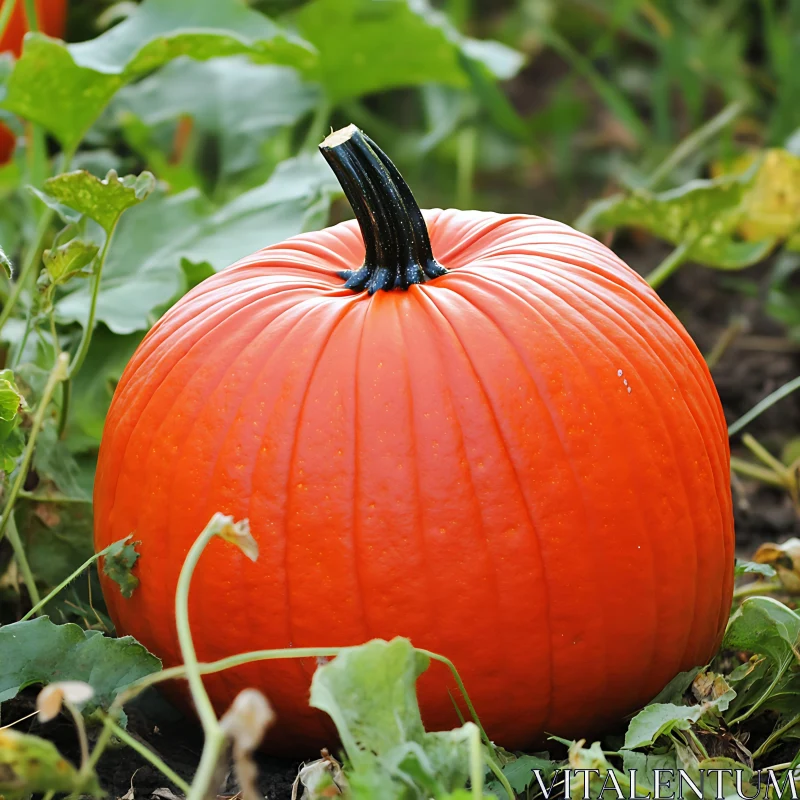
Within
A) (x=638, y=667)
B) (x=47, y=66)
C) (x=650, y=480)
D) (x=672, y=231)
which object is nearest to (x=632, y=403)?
(x=650, y=480)

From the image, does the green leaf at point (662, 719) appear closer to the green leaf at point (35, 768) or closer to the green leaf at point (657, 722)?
the green leaf at point (657, 722)

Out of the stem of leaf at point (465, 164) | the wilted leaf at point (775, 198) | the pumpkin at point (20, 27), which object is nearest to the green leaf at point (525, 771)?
the wilted leaf at point (775, 198)

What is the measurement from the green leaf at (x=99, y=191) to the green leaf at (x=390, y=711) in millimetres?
709

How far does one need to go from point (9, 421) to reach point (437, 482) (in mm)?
528

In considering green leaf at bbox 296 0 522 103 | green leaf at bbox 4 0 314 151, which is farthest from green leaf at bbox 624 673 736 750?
green leaf at bbox 296 0 522 103

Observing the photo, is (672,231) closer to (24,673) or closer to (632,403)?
(632,403)

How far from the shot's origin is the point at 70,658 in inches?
50.6

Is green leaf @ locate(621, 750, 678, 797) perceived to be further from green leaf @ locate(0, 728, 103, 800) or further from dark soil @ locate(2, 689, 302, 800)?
green leaf @ locate(0, 728, 103, 800)

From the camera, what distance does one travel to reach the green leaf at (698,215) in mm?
2109

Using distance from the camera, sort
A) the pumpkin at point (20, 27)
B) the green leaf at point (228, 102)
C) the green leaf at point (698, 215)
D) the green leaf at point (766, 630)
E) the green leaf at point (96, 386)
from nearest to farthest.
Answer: the green leaf at point (766, 630) < the green leaf at point (96, 386) < the green leaf at point (698, 215) < the pumpkin at point (20, 27) < the green leaf at point (228, 102)

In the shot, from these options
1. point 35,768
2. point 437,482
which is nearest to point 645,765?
point 437,482

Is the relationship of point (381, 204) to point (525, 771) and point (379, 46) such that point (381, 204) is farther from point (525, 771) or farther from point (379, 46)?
point (379, 46)

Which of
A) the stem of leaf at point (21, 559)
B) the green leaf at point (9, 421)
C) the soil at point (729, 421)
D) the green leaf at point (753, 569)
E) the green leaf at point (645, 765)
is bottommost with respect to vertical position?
the soil at point (729, 421)

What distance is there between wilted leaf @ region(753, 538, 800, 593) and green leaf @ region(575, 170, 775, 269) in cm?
77
